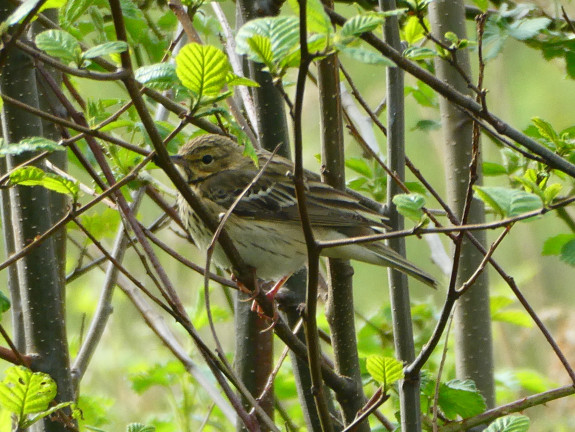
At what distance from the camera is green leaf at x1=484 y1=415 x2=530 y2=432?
1.91 meters

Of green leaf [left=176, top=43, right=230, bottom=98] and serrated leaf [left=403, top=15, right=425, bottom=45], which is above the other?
serrated leaf [left=403, top=15, right=425, bottom=45]

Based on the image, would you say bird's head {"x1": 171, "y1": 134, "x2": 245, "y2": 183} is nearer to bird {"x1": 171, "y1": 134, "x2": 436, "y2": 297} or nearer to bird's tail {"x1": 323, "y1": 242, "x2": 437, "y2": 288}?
bird {"x1": 171, "y1": 134, "x2": 436, "y2": 297}

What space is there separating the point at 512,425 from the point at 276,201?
1.82m

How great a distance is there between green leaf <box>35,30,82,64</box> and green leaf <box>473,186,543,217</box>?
0.81 meters

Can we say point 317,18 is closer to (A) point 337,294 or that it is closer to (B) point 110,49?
(B) point 110,49

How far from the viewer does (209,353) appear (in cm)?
198

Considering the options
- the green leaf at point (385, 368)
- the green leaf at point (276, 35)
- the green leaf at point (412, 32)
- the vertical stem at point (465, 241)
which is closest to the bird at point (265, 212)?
the vertical stem at point (465, 241)

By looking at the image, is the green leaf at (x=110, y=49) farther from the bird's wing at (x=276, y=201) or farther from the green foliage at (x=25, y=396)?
the bird's wing at (x=276, y=201)

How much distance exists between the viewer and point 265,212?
3537 mm

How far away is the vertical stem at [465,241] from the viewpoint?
9.66 ft

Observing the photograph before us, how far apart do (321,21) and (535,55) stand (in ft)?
28.5

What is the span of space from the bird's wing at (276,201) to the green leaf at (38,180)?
1.40m

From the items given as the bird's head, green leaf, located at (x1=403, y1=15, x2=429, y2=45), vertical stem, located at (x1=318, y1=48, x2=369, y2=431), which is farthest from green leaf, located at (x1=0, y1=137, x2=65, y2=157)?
the bird's head

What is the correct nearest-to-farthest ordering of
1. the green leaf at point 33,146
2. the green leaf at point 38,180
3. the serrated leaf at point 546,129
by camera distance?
the green leaf at point 33,146 < the green leaf at point 38,180 < the serrated leaf at point 546,129
